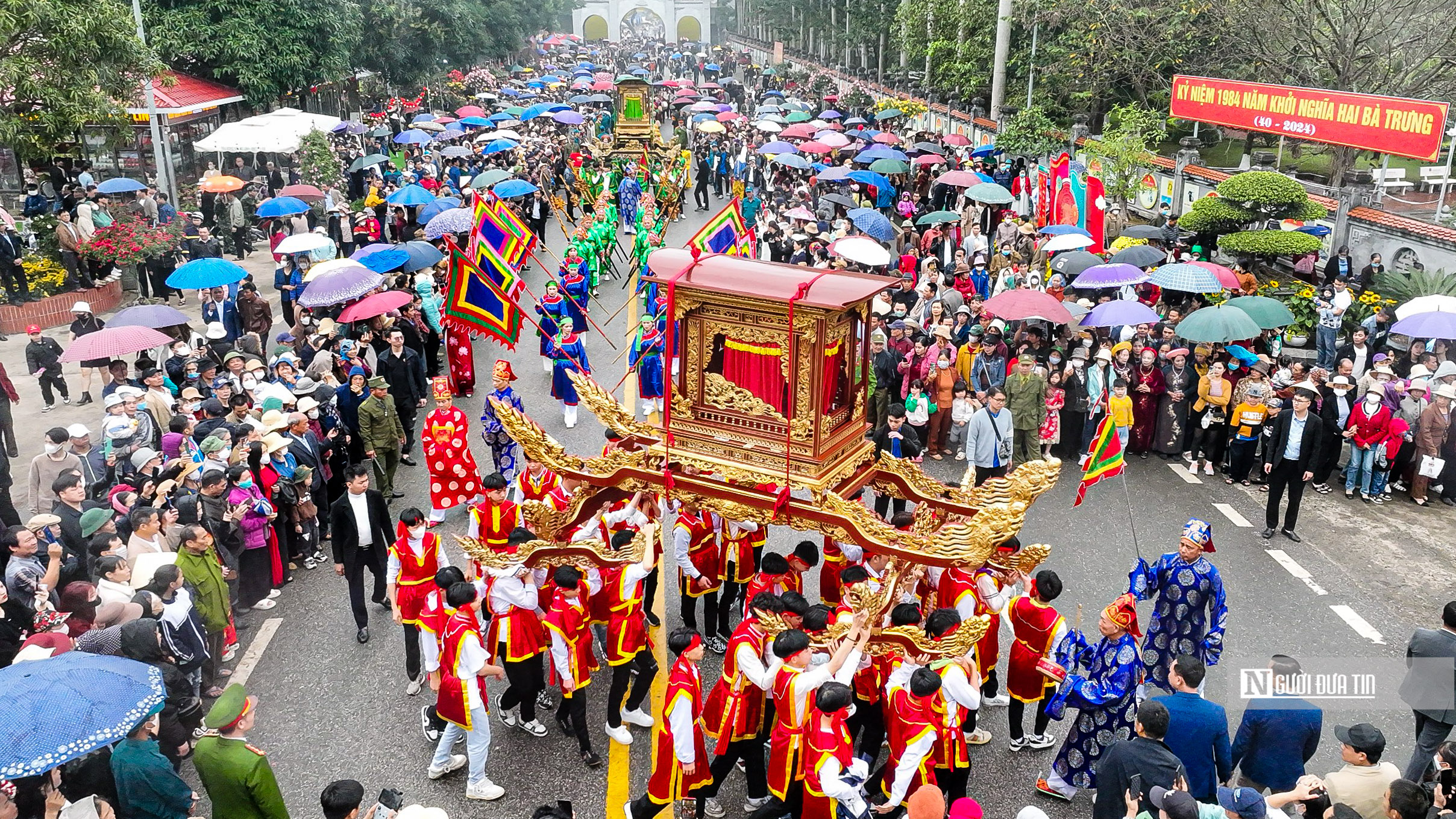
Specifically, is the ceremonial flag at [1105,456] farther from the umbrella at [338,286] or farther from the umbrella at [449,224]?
the umbrella at [449,224]

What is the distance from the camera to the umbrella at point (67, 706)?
4660mm

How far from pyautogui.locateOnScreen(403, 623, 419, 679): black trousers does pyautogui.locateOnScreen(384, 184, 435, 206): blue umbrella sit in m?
13.0

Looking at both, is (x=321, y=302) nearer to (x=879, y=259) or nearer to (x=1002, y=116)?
(x=879, y=259)

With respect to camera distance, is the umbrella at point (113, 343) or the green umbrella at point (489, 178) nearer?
the umbrella at point (113, 343)

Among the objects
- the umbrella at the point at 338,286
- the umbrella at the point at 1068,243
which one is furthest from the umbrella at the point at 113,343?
the umbrella at the point at 1068,243

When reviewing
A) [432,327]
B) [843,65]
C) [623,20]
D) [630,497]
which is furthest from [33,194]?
[623,20]

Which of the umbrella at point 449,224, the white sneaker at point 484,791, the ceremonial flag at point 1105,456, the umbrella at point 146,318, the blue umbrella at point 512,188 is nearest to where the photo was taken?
the white sneaker at point 484,791

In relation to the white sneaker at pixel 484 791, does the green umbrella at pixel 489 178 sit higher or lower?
higher

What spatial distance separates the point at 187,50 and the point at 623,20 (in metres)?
98.2

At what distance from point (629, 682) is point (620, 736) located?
1.18ft

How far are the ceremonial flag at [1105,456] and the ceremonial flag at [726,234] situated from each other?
3784 millimetres

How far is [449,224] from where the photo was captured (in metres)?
17.4

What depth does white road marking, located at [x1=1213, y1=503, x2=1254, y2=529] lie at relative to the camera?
1095 cm

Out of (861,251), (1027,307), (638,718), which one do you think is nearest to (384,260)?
(861,251)
